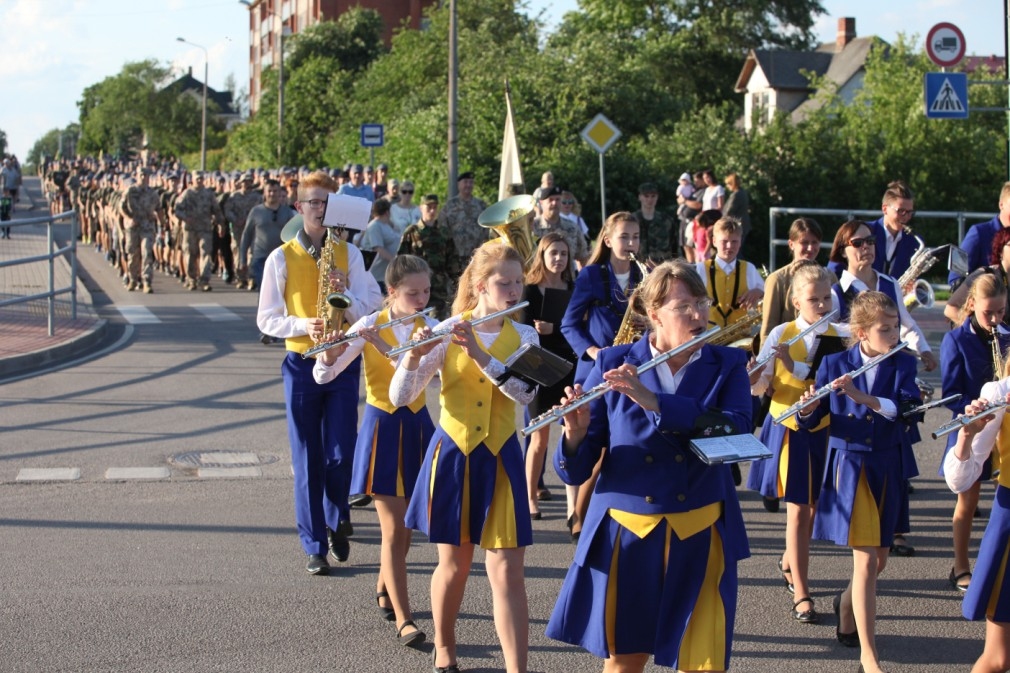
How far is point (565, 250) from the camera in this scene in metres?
8.30

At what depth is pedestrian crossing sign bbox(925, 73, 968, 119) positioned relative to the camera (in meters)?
15.8

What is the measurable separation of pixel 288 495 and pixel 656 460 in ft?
16.2

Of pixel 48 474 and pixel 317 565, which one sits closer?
pixel 317 565

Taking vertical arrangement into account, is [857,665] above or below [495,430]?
below

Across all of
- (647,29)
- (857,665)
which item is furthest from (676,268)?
(647,29)

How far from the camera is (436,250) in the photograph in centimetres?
1337

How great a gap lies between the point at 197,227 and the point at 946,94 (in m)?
12.0

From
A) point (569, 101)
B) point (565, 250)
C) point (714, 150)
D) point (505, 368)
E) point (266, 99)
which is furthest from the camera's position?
point (266, 99)

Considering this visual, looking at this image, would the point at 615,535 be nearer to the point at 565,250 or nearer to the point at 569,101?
the point at 565,250

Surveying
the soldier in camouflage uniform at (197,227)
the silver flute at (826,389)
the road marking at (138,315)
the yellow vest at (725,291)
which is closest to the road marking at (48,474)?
the yellow vest at (725,291)

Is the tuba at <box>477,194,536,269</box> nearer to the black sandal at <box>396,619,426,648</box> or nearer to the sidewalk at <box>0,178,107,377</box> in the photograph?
the black sandal at <box>396,619,426,648</box>

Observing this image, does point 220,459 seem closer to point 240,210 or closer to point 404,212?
point 404,212

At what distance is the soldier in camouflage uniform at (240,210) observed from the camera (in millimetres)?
22641

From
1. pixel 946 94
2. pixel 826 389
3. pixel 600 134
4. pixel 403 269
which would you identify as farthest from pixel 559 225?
pixel 600 134
